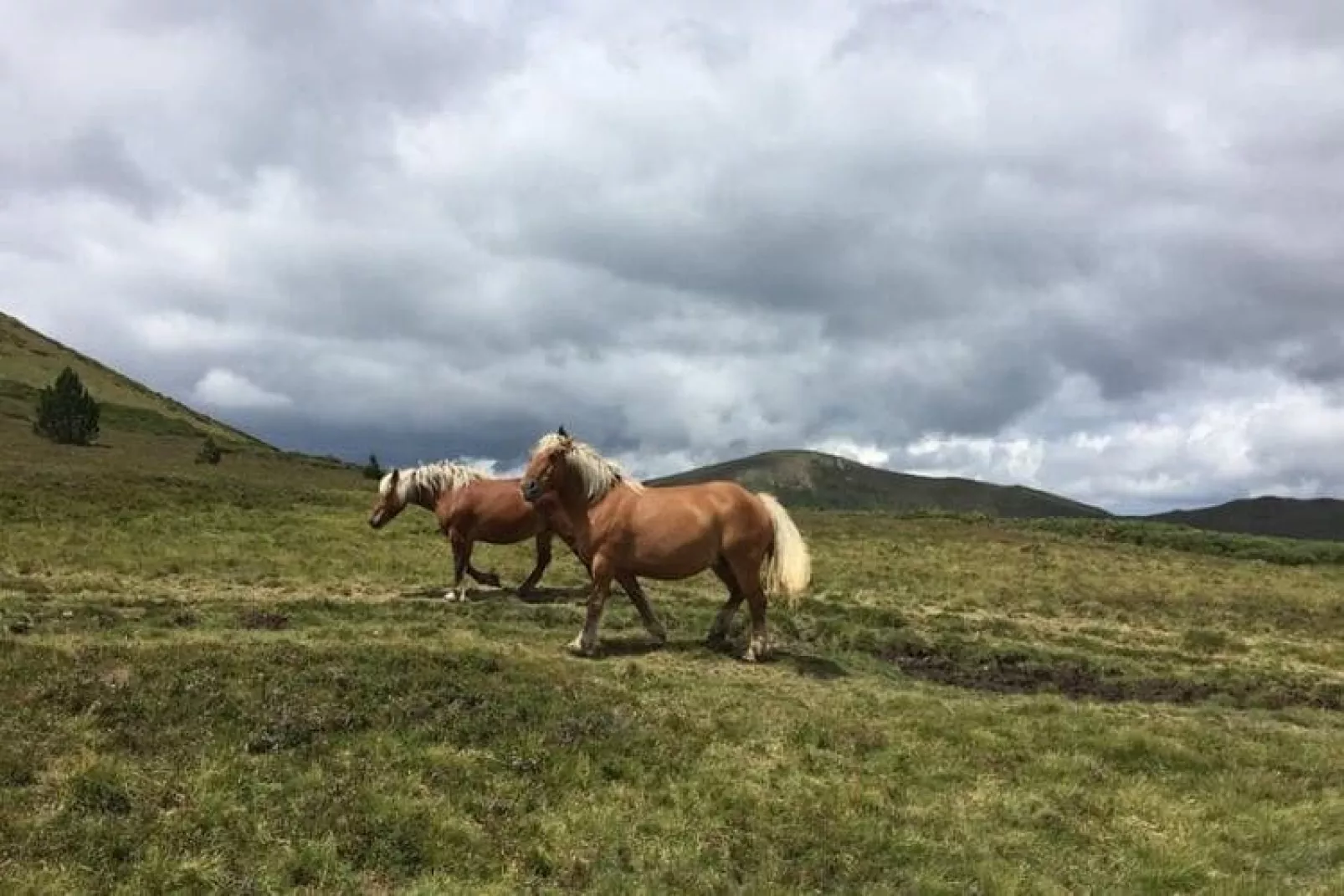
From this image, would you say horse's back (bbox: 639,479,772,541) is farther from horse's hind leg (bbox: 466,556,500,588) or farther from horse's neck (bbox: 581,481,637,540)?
horse's hind leg (bbox: 466,556,500,588)

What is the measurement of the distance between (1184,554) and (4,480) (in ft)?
187

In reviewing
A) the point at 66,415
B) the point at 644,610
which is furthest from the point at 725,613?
the point at 66,415

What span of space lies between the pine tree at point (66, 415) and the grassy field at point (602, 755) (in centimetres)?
6208

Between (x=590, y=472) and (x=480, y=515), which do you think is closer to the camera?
(x=590, y=472)

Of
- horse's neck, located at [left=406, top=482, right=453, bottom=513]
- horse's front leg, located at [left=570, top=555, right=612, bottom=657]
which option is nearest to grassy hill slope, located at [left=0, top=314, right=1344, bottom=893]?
horse's front leg, located at [left=570, top=555, right=612, bottom=657]

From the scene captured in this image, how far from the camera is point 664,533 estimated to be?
16.2 m

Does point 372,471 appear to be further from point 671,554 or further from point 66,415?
point 671,554

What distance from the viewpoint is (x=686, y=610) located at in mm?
22328

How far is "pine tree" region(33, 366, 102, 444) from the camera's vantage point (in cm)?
7531

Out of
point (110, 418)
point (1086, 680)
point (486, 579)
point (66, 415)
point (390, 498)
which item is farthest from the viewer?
point (110, 418)

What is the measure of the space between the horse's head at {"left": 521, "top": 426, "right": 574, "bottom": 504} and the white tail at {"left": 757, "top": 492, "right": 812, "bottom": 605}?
11.3ft

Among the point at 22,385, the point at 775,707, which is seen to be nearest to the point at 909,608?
the point at 775,707

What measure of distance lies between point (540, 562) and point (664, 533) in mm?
7447

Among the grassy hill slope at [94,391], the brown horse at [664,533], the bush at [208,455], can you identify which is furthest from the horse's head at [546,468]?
the grassy hill slope at [94,391]
